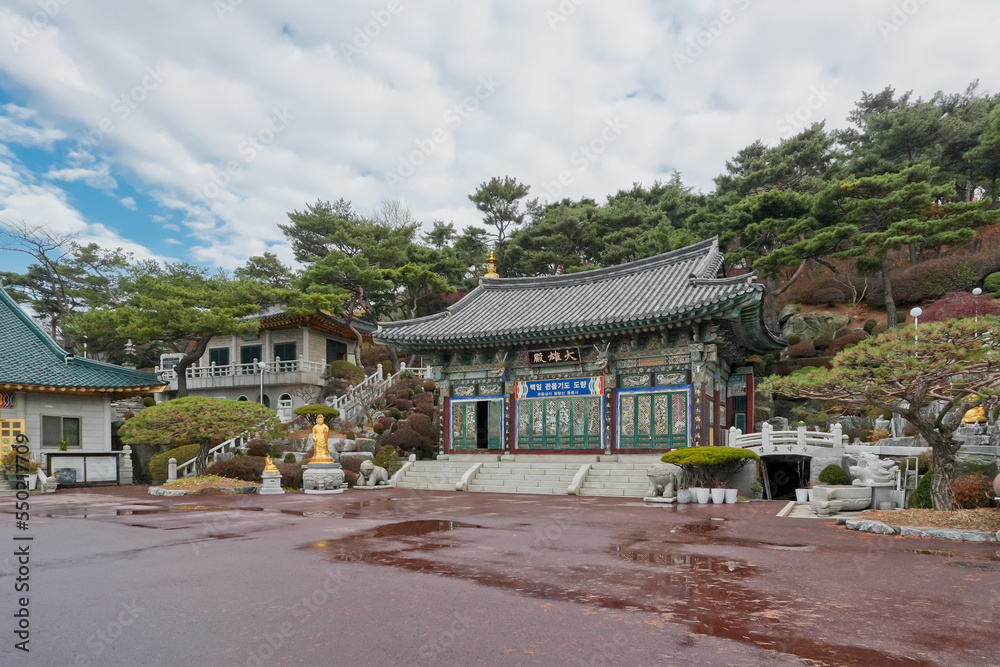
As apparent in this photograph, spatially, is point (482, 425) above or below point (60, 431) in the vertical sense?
above

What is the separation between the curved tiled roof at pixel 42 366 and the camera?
854 inches

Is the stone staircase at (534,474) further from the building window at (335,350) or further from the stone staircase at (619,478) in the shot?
the building window at (335,350)

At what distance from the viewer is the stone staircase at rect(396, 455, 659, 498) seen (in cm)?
1773

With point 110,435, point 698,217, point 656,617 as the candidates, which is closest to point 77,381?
point 110,435

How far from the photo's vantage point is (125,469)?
2347 centimetres

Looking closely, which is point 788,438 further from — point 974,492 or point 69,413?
point 69,413

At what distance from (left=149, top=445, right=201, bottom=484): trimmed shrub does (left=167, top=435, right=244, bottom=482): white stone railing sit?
0.41 m

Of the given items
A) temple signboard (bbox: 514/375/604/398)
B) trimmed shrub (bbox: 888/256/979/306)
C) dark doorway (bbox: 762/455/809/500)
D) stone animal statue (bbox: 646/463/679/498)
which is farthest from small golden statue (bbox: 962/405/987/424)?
trimmed shrub (bbox: 888/256/979/306)

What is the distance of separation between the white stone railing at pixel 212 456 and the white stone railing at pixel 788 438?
16942 mm

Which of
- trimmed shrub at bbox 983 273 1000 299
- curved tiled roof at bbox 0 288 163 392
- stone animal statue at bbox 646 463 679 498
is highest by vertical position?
trimmed shrub at bbox 983 273 1000 299

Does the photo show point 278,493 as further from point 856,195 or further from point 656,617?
point 856,195

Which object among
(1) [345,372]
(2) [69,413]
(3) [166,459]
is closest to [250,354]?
(1) [345,372]

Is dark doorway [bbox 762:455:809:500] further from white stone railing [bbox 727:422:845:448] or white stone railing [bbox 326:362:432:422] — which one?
white stone railing [bbox 326:362:432:422]

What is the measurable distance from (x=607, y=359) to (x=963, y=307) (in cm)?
1516
